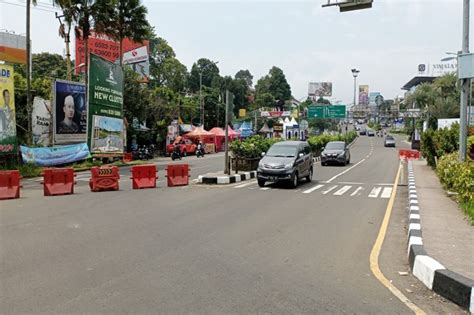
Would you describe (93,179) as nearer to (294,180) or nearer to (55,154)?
(294,180)

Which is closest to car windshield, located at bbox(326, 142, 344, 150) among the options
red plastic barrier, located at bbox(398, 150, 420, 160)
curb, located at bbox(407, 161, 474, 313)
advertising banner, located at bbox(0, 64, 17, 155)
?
red plastic barrier, located at bbox(398, 150, 420, 160)

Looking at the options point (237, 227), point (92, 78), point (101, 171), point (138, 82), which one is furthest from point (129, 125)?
point (237, 227)

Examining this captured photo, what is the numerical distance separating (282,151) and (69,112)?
49.9ft

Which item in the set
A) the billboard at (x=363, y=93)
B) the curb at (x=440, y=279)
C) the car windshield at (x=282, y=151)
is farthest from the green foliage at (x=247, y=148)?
the billboard at (x=363, y=93)

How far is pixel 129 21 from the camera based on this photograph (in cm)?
3247

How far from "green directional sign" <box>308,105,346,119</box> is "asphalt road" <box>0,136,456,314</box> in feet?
191

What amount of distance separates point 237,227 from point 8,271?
4.42 m

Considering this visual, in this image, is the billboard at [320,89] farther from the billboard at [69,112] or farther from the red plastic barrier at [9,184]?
the red plastic barrier at [9,184]

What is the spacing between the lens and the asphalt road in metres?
4.88

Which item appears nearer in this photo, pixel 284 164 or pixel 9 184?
pixel 9 184

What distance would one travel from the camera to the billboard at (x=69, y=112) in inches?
1041

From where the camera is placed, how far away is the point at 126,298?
4.89 metres

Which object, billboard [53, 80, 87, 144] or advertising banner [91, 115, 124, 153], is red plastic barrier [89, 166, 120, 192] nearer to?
billboard [53, 80, 87, 144]

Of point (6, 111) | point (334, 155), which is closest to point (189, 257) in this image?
point (6, 111)
